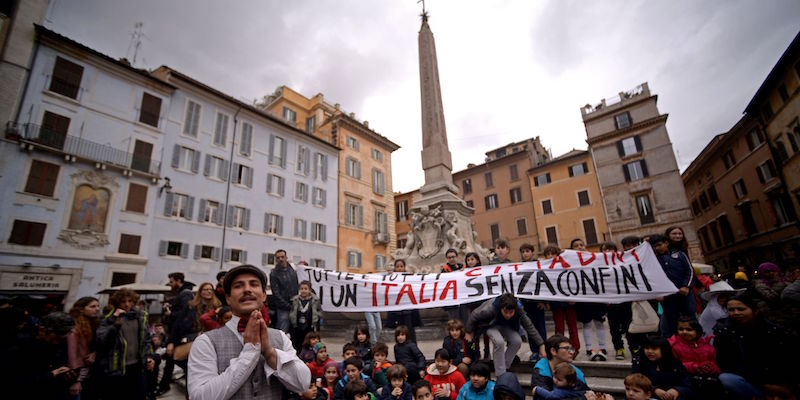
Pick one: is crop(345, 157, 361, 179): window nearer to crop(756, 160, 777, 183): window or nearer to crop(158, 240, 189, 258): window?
crop(158, 240, 189, 258): window

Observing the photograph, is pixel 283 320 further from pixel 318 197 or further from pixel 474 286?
pixel 318 197

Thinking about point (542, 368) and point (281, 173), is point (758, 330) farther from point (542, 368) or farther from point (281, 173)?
point (281, 173)

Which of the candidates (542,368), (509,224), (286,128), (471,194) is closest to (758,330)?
(542,368)

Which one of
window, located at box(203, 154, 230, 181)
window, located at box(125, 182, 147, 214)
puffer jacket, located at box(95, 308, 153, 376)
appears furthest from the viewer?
window, located at box(203, 154, 230, 181)

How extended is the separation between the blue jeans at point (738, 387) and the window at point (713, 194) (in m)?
38.0

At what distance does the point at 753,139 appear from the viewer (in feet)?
84.2

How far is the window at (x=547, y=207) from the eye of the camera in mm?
33406

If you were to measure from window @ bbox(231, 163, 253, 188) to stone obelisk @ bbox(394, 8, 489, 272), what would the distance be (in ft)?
53.6

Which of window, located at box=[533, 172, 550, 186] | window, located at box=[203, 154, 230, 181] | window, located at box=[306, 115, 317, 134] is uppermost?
window, located at box=[306, 115, 317, 134]

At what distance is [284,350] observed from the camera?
1.82 meters

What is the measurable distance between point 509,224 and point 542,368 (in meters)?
33.2

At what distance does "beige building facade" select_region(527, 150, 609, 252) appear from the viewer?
30906mm

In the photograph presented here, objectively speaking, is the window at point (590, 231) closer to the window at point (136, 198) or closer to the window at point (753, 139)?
the window at point (753, 139)

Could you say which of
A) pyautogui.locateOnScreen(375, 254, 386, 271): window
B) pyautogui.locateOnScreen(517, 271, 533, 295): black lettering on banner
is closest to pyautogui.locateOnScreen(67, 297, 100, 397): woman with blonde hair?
pyautogui.locateOnScreen(517, 271, 533, 295): black lettering on banner
